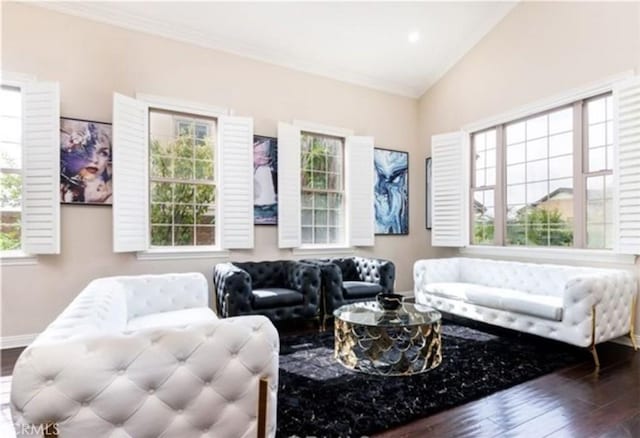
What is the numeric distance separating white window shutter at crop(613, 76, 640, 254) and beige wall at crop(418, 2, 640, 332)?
0.76ft

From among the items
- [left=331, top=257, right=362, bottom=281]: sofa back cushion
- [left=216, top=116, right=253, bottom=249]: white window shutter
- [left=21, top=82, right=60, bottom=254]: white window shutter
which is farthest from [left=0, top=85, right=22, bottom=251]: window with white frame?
[left=331, top=257, right=362, bottom=281]: sofa back cushion

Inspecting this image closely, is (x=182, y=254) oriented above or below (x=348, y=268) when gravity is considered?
above

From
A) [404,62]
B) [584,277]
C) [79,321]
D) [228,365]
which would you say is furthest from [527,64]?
[79,321]

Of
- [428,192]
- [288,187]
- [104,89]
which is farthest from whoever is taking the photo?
[428,192]

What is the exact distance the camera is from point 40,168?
Answer: 3428 mm

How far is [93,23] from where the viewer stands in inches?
147

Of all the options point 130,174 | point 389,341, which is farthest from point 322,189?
point 389,341

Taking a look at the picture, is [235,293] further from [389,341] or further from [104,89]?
[104,89]

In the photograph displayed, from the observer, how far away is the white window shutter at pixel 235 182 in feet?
14.2

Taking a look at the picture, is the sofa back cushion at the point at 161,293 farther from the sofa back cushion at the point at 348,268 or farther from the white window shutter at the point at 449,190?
the white window shutter at the point at 449,190

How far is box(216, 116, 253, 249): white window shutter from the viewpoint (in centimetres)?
432

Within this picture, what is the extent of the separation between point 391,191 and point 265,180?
2135 mm

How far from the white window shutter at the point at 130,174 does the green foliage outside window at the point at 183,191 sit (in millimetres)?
213

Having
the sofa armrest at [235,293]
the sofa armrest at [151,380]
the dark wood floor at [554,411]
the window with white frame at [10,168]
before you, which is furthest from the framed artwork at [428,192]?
Answer: the window with white frame at [10,168]
